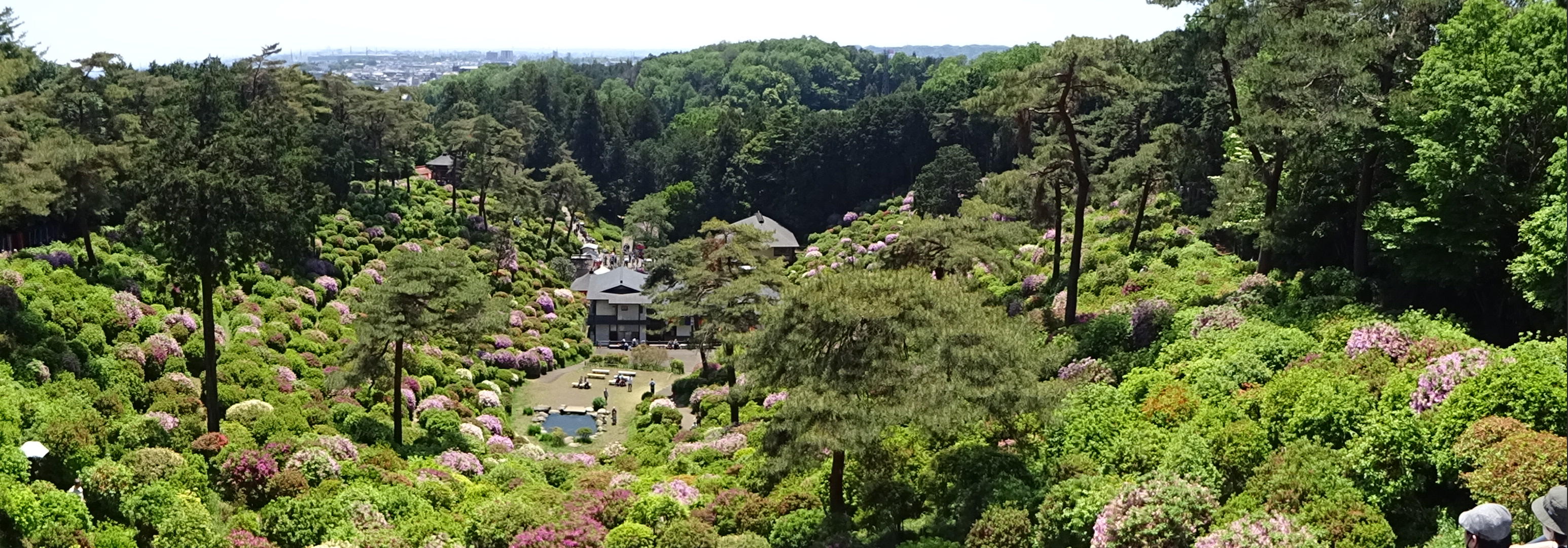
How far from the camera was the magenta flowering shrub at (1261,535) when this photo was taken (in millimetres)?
17109

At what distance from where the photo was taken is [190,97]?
1987 inches

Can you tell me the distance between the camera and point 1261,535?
1739 centimetres

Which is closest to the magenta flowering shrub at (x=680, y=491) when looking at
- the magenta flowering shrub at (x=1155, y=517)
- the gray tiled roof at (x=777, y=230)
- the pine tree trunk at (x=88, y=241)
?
the magenta flowering shrub at (x=1155, y=517)

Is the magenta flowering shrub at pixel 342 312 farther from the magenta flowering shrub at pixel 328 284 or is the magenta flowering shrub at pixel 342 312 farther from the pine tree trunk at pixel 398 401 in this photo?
the pine tree trunk at pixel 398 401

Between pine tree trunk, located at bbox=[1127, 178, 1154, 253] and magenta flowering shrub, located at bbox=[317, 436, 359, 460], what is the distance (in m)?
23.0

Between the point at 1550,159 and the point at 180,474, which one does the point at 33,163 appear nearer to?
the point at 180,474

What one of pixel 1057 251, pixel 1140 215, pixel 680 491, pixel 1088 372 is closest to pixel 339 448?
pixel 680 491

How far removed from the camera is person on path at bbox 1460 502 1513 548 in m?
8.74

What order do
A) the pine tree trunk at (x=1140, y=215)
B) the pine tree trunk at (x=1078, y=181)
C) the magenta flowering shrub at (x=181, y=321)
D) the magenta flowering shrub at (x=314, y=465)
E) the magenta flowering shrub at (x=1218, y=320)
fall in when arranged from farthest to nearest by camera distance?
the pine tree trunk at (x=1140, y=215)
the magenta flowering shrub at (x=181, y=321)
the pine tree trunk at (x=1078, y=181)
the magenta flowering shrub at (x=1218, y=320)
the magenta flowering shrub at (x=314, y=465)

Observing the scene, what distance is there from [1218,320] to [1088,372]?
9.93 ft

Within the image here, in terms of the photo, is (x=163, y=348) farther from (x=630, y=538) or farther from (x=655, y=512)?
(x=630, y=538)

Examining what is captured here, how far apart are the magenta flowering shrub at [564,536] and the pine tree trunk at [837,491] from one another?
159 inches

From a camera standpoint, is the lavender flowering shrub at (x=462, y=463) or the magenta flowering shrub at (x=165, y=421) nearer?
the magenta flowering shrub at (x=165, y=421)

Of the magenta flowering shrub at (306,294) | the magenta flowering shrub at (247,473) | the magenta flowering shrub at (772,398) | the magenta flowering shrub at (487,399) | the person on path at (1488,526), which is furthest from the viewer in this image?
the magenta flowering shrub at (306,294)
